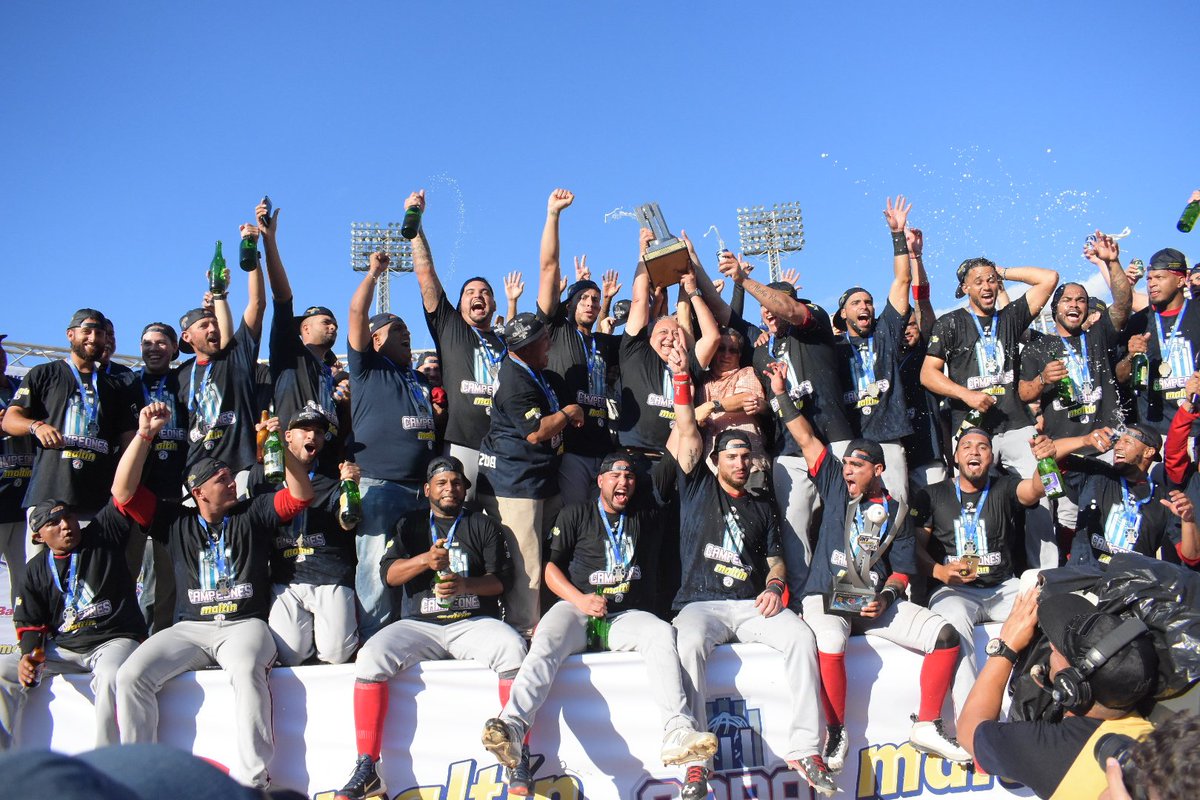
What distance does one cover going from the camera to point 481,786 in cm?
538

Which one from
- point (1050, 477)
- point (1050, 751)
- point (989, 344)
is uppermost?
point (989, 344)

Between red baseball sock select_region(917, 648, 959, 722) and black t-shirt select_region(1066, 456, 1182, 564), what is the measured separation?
180 centimetres

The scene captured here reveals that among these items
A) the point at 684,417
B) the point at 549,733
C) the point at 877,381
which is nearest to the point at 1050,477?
the point at 877,381

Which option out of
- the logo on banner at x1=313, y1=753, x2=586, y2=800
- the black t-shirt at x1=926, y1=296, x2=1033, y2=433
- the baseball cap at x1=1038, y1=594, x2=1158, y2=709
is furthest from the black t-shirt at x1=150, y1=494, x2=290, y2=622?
the black t-shirt at x1=926, y1=296, x2=1033, y2=433

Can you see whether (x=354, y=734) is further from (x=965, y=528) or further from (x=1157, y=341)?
(x=1157, y=341)

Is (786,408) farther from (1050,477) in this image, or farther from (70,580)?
(70,580)

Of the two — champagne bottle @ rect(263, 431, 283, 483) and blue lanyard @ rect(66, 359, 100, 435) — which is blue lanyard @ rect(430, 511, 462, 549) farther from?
blue lanyard @ rect(66, 359, 100, 435)

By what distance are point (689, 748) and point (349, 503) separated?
2735 millimetres

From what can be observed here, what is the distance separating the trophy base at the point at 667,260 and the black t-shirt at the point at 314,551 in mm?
2845

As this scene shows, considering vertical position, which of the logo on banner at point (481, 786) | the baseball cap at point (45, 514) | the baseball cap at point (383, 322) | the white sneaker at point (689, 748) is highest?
the baseball cap at point (383, 322)

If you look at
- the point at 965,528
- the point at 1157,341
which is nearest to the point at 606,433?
the point at 965,528

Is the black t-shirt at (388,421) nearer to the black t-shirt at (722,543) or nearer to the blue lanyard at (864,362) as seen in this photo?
the black t-shirt at (722,543)

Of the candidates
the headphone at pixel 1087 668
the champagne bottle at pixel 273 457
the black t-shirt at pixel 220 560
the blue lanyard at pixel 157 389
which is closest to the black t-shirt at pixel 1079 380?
the headphone at pixel 1087 668

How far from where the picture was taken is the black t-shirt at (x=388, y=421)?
645 centimetres
